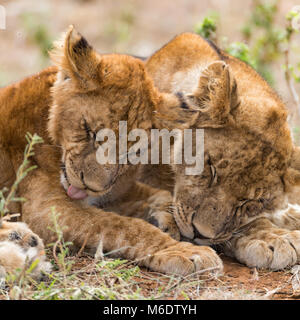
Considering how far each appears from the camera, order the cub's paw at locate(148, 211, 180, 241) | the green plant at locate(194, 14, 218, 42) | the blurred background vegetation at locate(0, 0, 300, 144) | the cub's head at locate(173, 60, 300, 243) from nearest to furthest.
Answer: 1. the cub's head at locate(173, 60, 300, 243)
2. the cub's paw at locate(148, 211, 180, 241)
3. the green plant at locate(194, 14, 218, 42)
4. the blurred background vegetation at locate(0, 0, 300, 144)

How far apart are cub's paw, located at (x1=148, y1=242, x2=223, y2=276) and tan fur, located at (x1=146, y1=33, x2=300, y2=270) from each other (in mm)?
167

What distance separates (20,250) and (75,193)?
0.58m

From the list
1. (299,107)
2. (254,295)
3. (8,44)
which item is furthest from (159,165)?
(8,44)

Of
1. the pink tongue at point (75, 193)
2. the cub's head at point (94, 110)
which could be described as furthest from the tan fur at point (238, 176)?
the pink tongue at point (75, 193)

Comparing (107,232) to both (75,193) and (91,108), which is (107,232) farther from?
(91,108)

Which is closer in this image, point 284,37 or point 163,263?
point 163,263

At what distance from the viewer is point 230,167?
3.12 metres

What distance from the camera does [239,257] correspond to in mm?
3311

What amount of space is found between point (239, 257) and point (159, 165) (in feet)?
2.36

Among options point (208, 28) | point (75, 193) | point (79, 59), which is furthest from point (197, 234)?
point (208, 28)

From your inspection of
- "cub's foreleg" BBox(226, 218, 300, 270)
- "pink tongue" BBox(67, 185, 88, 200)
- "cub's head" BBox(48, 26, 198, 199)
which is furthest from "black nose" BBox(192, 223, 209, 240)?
"pink tongue" BBox(67, 185, 88, 200)

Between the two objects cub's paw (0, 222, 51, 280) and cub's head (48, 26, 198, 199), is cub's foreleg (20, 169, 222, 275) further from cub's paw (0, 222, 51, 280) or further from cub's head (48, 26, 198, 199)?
cub's paw (0, 222, 51, 280)

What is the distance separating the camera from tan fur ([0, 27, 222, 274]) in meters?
3.12
